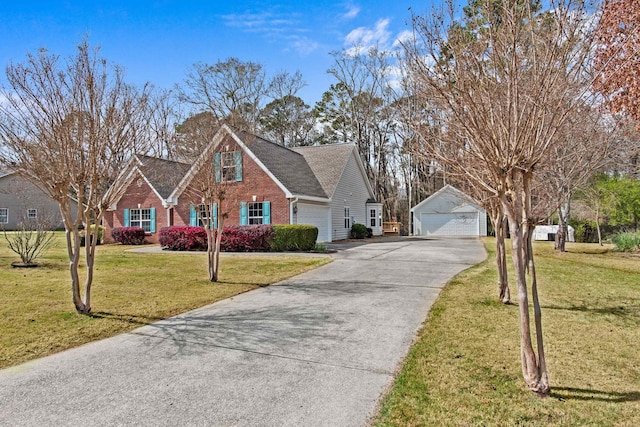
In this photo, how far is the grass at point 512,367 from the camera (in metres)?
3.17

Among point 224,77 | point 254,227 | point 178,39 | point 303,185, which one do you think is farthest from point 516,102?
point 224,77

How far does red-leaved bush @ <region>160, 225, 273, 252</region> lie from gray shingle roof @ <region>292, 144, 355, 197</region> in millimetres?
6543

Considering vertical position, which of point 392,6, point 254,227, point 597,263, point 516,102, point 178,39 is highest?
point 178,39

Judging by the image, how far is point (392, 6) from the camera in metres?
5.39

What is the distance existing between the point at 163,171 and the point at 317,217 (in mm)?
8466

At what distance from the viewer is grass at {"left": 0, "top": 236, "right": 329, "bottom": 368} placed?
5.21m

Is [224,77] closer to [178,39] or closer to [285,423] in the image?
[178,39]

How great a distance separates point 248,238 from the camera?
16.7m

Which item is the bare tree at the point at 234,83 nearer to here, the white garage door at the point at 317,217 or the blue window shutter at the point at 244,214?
the white garage door at the point at 317,217

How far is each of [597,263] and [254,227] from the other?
12586mm

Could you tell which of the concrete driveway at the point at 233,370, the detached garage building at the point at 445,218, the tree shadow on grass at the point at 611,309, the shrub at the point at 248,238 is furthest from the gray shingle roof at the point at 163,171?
the detached garage building at the point at 445,218

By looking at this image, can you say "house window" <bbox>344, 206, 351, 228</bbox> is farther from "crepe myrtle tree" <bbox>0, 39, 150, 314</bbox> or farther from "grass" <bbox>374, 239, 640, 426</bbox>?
Answer: "crepe myrtle tree" <bbox>0, 39, 150, 314</bbox>

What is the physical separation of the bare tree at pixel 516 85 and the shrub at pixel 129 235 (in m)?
21.0

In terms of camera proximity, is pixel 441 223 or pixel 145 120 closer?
pixel 145 120
